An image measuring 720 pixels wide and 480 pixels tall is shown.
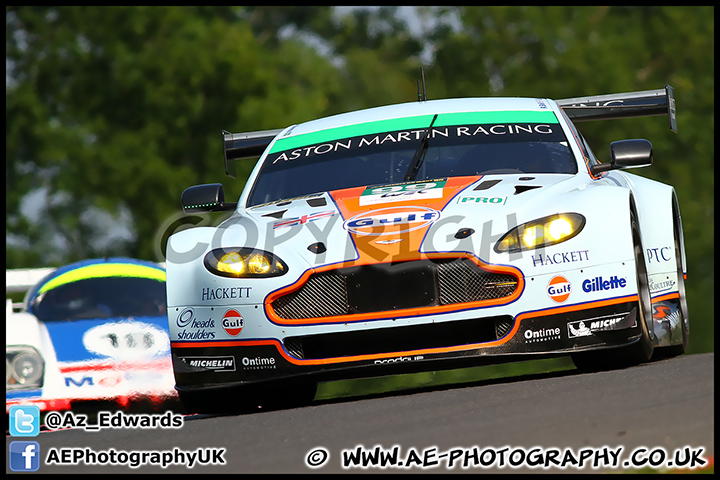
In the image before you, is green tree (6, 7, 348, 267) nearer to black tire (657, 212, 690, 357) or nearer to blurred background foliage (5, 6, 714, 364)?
blurred background foliage (5, 6, 714, 364)

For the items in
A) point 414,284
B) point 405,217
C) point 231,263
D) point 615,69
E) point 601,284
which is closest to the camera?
point 414,284

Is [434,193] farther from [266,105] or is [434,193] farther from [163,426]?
[266,105]

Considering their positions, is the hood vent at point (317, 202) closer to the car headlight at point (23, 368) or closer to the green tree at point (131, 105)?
the car headlight at point (23, 368)

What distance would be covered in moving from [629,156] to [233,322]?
2560mm

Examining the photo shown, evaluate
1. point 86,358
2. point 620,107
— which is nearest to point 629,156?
point 620,107

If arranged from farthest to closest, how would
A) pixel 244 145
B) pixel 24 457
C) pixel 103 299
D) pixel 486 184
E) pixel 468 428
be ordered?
1. pixel 244 145
2. pixel 103 299
3. pixel 486 184
4. pixel 24 457
5. pixel 468 428

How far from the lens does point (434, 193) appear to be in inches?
245

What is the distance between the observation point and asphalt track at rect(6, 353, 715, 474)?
4156mm

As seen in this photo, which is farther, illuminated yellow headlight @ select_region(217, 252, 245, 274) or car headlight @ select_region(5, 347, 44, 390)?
car headlight @ select_region(5, 347, 44, 390)

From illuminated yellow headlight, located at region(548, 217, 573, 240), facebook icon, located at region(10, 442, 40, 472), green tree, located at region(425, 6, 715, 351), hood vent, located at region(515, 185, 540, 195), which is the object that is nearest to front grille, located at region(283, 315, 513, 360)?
illuminated yellow headlight, located at region(548, 217, 573, 240)

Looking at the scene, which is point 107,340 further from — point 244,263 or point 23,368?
point 244,263

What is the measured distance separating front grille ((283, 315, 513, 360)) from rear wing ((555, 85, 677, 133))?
373 centimetres

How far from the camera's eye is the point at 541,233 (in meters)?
5.73

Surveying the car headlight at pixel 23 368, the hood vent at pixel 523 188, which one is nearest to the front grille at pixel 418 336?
the hood vent at pixel 523 188
